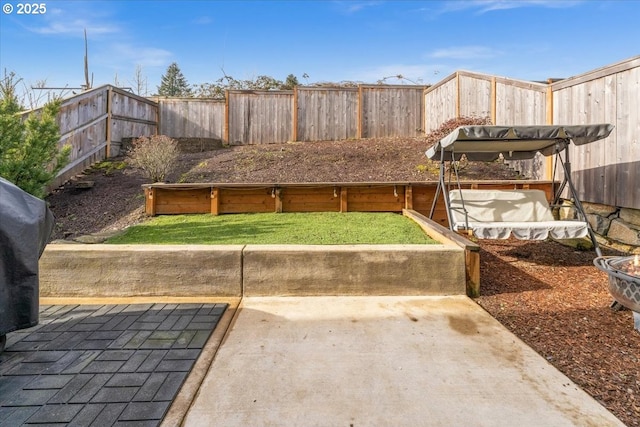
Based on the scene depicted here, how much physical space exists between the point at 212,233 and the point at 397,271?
Result: 2314 mm

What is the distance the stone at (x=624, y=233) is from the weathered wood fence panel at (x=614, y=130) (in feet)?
0.85

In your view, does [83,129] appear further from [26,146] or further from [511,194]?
[511,194]

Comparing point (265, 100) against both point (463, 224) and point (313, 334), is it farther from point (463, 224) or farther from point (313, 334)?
point (313, 334)

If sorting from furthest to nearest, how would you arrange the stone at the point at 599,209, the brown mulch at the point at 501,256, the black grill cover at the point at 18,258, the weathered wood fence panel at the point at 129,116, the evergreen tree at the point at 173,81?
1. the evergreen tree at the point at 173,81
2. the weathered wood fence panel at the point at 129,116
3. the stone at the point at 599,209
4. the brown mulch at the point at 501,256
5. the black grill cover at the point at 18,258

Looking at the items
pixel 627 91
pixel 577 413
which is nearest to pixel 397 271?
pixel 577 413

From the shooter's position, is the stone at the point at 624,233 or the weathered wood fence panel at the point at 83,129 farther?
the weathered wood fence panel at the point at 83,129

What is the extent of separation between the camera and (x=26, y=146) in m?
4.45

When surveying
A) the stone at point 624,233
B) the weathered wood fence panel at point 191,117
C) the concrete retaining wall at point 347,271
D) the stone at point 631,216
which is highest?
the weathered wood fence panel at point 191,117

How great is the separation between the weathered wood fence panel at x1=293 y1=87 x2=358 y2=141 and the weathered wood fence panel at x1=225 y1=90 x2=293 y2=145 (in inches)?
12.0

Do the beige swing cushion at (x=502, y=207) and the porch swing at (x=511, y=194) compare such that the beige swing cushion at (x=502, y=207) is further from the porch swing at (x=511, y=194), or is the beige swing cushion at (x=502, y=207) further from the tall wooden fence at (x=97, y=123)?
the tall wooden fence at (x=97, y=123)

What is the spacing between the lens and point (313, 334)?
2430 millimetres

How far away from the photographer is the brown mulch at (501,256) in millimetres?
2047

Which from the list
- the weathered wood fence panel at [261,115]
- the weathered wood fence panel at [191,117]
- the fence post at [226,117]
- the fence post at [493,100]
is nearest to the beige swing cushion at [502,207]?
the fence post at [493,100]

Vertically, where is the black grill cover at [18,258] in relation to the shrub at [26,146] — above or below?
below
